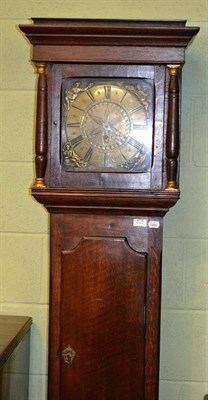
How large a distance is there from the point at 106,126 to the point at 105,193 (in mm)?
205

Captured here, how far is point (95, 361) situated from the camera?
1590mm

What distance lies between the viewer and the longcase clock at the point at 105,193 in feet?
4.99

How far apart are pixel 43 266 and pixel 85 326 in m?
0.34

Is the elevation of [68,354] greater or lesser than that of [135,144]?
lesser

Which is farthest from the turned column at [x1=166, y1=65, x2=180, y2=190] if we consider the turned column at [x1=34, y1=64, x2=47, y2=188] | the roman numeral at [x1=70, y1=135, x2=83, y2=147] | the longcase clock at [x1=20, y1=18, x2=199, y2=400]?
the turned column at [x1=34, y1=64, x2=47, y2=188]

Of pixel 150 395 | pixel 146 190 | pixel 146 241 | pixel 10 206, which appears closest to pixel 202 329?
pixel 150 395

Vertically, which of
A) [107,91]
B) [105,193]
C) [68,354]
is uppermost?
[107,91]

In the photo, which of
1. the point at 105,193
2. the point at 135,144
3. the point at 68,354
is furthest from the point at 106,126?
the point at 68,354

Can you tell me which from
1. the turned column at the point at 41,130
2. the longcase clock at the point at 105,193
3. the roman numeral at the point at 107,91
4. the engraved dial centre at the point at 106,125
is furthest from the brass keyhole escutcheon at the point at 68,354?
the roman numeral at the point at 107,91

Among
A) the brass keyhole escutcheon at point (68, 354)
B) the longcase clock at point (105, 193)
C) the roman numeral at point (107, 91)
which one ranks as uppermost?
the roman numeral at point (107, 91)

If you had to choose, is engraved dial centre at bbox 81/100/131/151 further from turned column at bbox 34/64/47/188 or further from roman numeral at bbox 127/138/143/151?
turned column at bbox 34/64/47/188

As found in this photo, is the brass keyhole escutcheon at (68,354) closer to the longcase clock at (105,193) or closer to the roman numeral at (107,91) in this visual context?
the longcase clock at (105,193)

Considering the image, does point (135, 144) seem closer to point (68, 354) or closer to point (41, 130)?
point (41, 130)

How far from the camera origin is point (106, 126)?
5.13 feet
